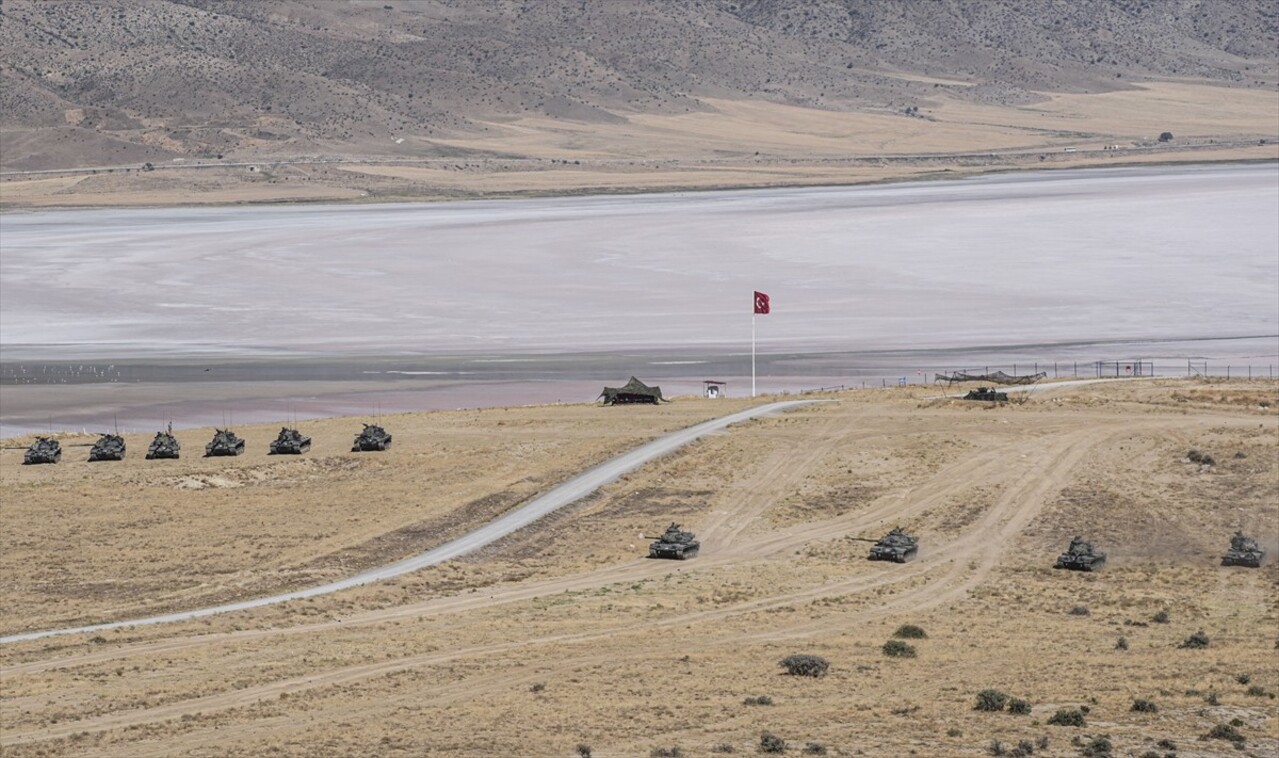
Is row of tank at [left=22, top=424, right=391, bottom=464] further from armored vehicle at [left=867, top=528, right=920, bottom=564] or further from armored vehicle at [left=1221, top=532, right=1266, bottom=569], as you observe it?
armored vehicle at [left=1221, top=532, right=1266, bottom=569]

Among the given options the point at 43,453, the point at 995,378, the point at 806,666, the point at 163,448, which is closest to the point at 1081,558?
the point at 806,666

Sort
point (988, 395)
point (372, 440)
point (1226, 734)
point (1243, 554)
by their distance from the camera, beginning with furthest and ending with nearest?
point (988, 395)
point (372, 440)
point (1243, 554)
point (1226, 734)

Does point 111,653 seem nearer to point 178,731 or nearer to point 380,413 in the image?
point 178,731

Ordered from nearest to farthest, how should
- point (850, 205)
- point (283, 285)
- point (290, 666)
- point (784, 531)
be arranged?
point (290, 666) < point (784, 531) < point (283, 285) < point (850, 205)

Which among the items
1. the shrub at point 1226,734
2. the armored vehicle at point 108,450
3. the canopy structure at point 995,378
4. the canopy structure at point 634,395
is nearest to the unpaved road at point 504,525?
the canopy structure at point 634,395

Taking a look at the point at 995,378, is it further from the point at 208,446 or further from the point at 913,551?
the point at 208,446

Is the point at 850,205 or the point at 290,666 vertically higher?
the point at 850,205

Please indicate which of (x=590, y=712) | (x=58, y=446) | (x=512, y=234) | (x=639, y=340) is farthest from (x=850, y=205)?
(x=590, y=712)
